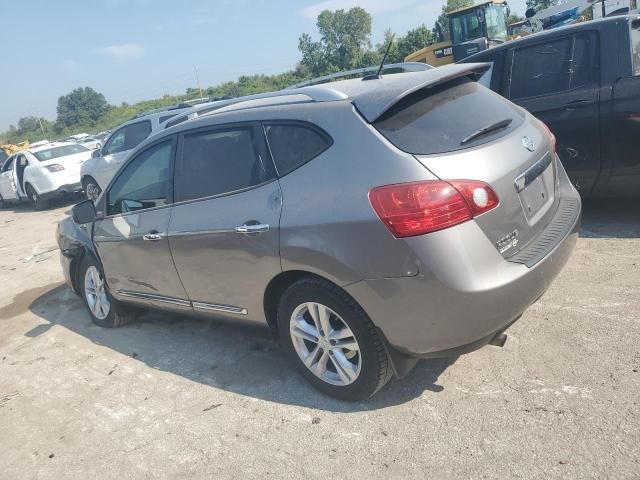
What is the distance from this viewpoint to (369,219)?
275 centimetres

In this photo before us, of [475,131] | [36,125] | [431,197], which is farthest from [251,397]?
[36,125]

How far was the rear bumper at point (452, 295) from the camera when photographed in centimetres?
264

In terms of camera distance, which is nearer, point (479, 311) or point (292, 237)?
point (479, 311)

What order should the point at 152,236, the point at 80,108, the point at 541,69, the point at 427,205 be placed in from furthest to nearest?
the point at 80,108 < the point at 541,69 < the point at 152,236 < the point at 427,205

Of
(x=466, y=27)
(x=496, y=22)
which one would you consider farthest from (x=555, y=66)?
(x=496, y=22)

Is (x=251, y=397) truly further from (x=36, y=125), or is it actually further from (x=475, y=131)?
(x=36, y=125)

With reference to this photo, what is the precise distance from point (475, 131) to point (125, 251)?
287 cm

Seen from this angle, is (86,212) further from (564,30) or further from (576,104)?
(564,30)

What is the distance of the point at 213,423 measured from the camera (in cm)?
337

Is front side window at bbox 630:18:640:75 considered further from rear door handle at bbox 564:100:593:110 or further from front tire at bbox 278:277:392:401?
front tire at bbox 278:277:392:401

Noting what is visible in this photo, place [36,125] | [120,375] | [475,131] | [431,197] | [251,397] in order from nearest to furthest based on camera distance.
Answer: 1. [431,197]
2. [475,131]
3. [251,397]
4. [120,375]
5. [36,125]

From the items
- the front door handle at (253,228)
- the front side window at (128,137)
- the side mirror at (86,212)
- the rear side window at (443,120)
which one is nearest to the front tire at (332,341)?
the front door handle at (253,228)

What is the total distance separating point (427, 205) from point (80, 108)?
97.8m

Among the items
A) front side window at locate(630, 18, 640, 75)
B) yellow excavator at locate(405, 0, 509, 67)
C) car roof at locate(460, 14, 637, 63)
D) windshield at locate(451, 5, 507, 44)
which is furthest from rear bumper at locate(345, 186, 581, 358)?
windshield at locate(451, 5, 507, 44)
